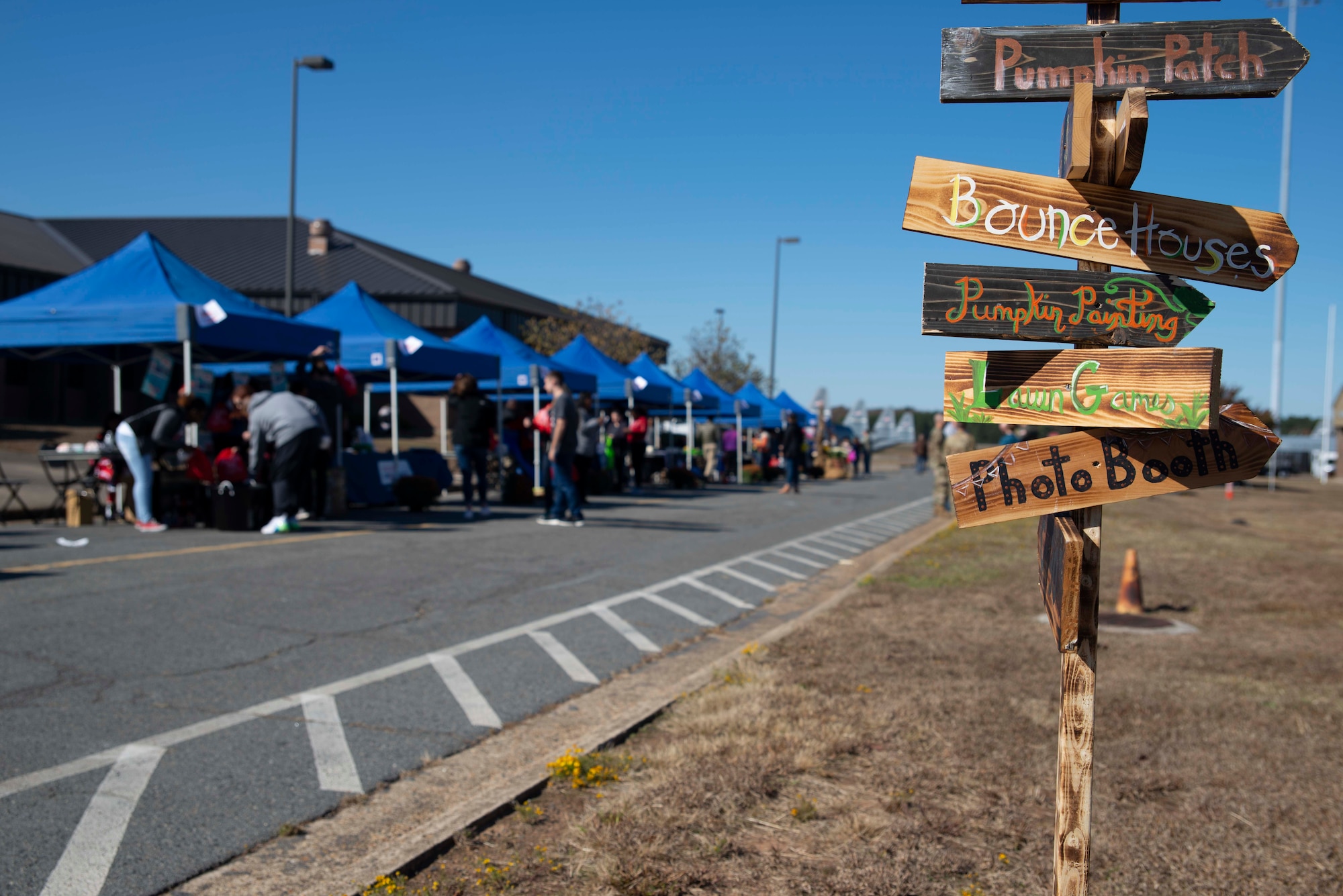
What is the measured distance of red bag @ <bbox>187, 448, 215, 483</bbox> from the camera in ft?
39.2

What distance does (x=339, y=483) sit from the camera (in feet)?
45.5

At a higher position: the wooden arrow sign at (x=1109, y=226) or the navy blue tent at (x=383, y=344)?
the navy blue tent at (x=383, y=344)

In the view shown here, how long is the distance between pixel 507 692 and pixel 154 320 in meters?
9.07

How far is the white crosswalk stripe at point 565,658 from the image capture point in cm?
578

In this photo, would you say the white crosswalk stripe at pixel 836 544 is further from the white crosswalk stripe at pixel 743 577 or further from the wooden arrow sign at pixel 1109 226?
the wooden arrow sign at pixel 1109 226

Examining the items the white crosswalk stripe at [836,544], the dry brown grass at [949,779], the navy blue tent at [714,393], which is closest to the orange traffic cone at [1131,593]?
A: the dry brown grass at [949,779]

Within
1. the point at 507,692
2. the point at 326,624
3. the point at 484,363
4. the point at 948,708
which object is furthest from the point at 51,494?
the point at 948,708

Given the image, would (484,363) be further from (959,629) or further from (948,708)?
(948,708)

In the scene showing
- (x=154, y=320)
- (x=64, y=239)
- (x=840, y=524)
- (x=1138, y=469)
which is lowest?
(x=840, y=524)

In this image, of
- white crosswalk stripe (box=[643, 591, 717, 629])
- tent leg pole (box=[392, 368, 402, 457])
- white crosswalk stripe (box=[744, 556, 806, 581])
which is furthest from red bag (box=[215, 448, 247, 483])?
white crosswalk stripe (box=[744, 556, 806, 581])

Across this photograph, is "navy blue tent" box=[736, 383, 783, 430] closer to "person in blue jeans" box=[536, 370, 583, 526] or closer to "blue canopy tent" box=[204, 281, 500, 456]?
"blue canopy tent" box=[204, 281, 500, 456]

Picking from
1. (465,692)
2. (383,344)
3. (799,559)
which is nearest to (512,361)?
(383,344)

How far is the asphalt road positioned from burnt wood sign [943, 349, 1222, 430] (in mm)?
2693

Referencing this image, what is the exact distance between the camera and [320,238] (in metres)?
55.1
